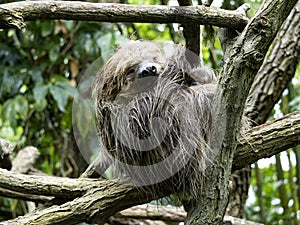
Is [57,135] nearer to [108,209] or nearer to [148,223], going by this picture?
[148,223]

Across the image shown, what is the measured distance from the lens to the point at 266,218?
2939 mm

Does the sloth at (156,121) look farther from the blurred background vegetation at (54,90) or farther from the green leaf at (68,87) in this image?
the green leaf at (68,87)

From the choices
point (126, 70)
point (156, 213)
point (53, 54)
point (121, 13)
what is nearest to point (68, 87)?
point (53, 54)

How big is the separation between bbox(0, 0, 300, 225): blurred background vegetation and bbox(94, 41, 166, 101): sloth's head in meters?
0.79

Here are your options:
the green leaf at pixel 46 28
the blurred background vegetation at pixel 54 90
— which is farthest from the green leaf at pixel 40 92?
the green leaf at pixel 46 28

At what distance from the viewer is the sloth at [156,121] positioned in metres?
1.25

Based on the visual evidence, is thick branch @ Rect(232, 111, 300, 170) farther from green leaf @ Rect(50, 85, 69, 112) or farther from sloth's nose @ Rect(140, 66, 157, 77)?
green leaf @ Rect(50, 85, 69, 112)

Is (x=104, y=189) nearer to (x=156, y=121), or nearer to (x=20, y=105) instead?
(x=156, y=121)

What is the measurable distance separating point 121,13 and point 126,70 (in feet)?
0.56

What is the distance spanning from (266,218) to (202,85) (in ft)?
5.95

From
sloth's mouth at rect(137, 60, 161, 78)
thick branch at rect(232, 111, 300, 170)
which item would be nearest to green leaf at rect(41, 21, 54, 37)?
sloth's mouth at rect(137, 60, 161, 78)

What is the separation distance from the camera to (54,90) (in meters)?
2.39

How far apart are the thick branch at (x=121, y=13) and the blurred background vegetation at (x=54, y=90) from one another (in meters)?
0.94

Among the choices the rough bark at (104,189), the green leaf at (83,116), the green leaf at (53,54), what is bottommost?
the green leaf at (83,116)
